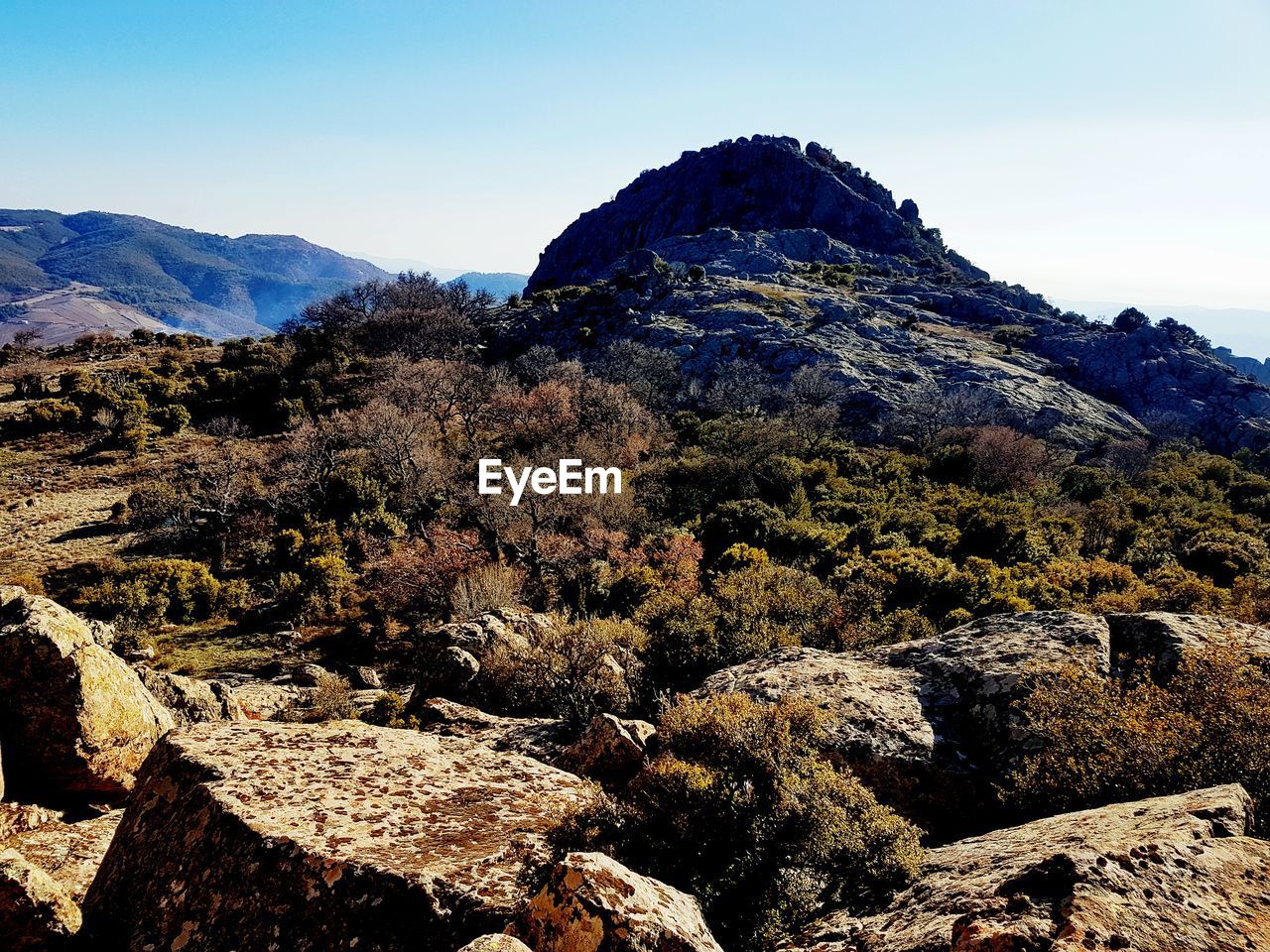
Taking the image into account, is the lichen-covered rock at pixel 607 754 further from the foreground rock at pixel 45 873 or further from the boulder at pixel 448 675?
the boulder at pixel 448 675

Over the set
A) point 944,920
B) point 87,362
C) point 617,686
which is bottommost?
point 617,686

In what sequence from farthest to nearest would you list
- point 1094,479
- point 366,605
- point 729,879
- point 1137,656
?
point 1094,479
point 366,605
point 1137,656
point 729,879

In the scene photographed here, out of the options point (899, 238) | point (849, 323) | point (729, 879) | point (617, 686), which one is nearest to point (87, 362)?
point (617, 686)

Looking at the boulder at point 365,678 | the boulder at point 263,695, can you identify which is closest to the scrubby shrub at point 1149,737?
the boulder at point 263,695

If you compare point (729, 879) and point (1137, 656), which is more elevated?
point (1137, 656)

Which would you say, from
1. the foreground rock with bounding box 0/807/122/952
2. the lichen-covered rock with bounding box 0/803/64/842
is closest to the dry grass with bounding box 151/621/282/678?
the lichen-covered rock with bounding box 0/803/64/842

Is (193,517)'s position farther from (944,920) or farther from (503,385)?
(944,920)

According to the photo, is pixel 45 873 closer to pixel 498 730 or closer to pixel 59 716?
pixel 59 716

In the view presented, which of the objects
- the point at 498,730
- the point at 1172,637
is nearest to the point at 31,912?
the point at 498,730
